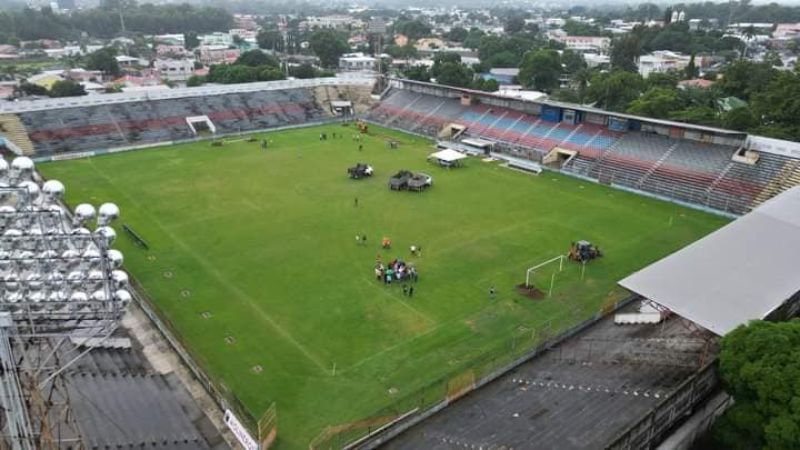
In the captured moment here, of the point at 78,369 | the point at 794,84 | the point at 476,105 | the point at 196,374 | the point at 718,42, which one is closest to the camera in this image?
Result: the point at 78,369

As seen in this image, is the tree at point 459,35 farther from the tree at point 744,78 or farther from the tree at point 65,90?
the tree at point 65,90

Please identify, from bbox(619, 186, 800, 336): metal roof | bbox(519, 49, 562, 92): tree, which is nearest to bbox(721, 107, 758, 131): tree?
bbox(619, 186, 800, 336): metal roof

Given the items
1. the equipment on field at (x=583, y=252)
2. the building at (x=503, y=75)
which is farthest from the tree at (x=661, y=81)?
the equipment on field at (x=583, y=252)

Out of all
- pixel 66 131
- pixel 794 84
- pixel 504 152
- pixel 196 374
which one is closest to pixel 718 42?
pixel 794 84

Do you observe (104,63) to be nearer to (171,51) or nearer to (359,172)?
(171,51)

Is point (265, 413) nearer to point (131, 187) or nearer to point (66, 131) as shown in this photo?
point (131, 187)

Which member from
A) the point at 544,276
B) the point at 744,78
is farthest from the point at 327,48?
the point at 544,276
